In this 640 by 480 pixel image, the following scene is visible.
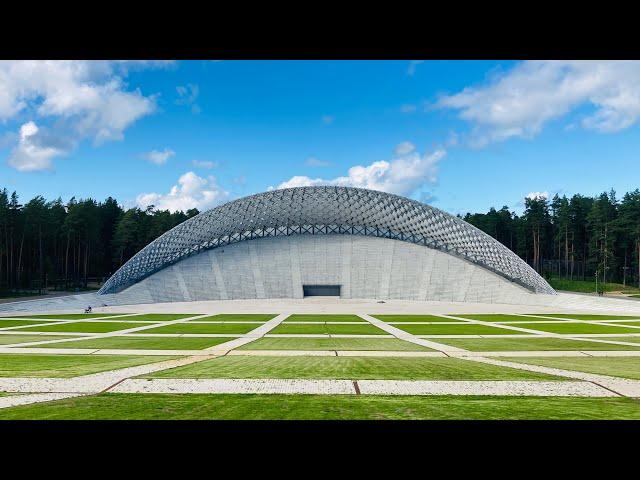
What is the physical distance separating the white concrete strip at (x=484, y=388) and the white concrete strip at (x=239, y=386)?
0.96 metres

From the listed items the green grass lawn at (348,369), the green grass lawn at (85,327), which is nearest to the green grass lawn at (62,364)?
the green grass lawn at (348,369)

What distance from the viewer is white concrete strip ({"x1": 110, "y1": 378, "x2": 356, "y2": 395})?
13.4m

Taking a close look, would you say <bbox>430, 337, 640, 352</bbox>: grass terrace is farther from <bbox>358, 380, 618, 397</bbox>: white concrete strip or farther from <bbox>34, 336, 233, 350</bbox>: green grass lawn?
<bbox>34, 336, 233, 350</bbox>: green grass lawn

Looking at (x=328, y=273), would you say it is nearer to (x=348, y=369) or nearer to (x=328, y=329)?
(x=328, y=329)

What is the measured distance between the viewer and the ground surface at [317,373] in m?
11.3

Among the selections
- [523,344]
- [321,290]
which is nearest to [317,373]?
[523,344]

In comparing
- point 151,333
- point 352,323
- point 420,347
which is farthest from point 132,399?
point 352,323

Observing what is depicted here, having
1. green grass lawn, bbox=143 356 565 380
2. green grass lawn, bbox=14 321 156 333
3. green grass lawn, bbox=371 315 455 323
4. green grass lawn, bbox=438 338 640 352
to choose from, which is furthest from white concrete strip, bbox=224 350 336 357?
green grass lawn, bbox=371 315 455 323

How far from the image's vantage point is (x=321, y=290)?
7375 centimetres

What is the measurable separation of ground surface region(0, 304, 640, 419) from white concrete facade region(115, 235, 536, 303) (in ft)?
116

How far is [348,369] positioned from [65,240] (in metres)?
94.8

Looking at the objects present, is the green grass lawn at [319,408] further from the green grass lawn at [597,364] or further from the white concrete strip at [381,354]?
the white concrete strip at [381,354]
